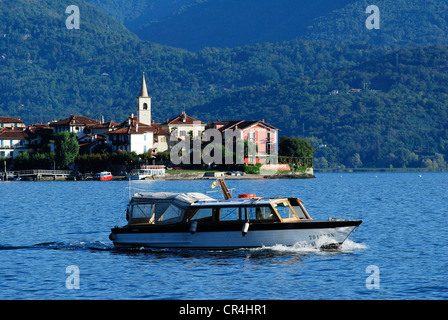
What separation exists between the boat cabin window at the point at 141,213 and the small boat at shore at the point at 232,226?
11 centimetres

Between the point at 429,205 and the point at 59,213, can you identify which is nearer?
the point at 59,213

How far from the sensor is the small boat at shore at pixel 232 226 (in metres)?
35.7

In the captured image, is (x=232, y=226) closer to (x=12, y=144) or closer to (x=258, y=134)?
(x=258, y=134)

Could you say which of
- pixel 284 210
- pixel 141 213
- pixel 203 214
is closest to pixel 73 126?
pixel 141 213

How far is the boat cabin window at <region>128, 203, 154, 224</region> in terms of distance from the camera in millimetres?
38062

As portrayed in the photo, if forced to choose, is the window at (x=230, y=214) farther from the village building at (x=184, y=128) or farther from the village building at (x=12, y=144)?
the village building at (x=184, y=128)

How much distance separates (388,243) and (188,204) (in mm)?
12110

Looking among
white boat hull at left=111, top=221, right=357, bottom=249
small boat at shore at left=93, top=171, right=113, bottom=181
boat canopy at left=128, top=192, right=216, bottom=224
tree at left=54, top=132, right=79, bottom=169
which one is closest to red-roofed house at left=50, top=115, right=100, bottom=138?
tree at left=54, top=132, right=79, bottom=169

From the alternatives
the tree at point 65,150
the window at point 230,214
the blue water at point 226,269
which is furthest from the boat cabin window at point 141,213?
the tree at point 65,150

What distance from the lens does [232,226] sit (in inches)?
1411

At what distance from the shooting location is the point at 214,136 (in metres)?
171

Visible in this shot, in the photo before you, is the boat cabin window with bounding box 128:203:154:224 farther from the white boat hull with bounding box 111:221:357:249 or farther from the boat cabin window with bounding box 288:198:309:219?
the boat cabin window with bounding box 288:198:309:219
